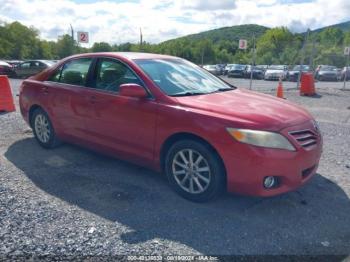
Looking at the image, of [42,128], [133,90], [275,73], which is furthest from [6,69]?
[133,90]

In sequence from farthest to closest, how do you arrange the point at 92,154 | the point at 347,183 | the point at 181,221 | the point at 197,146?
the point at 92,154 → the point at 347,183 → the point at 197,146 → the point at 181,221

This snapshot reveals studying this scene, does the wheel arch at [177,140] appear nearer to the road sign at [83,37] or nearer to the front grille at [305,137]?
the front grille at [305,137]

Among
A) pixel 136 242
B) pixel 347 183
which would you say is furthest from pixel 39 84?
pixel 347 183

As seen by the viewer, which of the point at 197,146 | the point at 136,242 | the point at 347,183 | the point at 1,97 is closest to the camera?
the point at 136,242

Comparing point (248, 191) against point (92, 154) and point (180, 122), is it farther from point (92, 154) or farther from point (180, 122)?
point (92, 154)

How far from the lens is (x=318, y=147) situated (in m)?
3.72

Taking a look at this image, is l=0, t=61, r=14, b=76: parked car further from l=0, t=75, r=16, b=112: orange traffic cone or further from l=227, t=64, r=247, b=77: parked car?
l=227, t=64, r=247, b=77: parked car

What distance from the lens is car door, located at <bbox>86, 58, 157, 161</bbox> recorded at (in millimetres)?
3982

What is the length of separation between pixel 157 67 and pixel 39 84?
2219mm

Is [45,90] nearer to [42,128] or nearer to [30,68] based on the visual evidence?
[42,128]

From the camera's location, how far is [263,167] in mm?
3297

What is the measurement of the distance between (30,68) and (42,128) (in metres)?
19.6

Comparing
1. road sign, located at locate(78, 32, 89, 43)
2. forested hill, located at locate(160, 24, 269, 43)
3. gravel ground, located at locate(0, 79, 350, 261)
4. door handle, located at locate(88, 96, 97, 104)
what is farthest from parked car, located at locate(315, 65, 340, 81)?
forested hill, located at locate(160, 24, 269, 43)

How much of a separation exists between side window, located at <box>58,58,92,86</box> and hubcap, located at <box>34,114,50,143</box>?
739 millimetres
